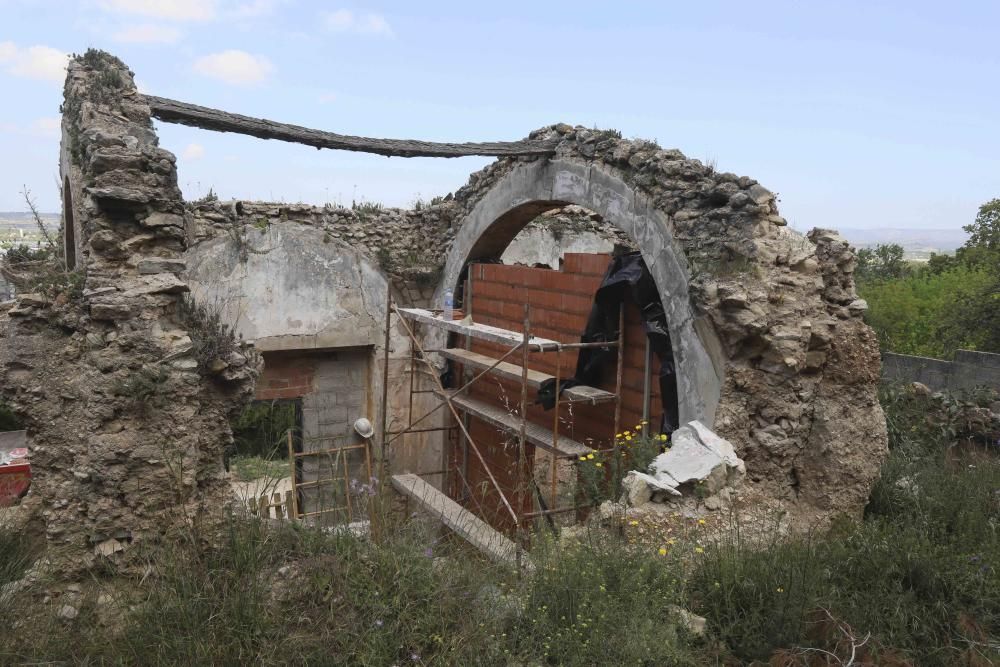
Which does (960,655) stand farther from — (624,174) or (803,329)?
(624,174)

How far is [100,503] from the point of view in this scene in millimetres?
3223

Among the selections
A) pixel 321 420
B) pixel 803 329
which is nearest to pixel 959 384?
pixel 803 329

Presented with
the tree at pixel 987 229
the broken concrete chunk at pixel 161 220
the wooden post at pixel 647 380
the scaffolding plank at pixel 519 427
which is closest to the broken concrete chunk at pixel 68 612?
the broken concrete chunk at pixel 161 220

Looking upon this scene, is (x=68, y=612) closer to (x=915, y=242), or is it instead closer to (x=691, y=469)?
(x=691, y=469)

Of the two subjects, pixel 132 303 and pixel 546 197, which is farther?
pixel 546 197

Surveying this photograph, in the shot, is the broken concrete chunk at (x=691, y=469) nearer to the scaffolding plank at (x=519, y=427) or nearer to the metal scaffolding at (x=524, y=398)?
→ the metal scaffolding at (x=524, y=398)

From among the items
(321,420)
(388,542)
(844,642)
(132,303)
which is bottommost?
(321,420)

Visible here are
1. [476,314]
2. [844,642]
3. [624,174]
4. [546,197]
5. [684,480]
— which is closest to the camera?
[844,642]

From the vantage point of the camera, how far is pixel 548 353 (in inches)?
271

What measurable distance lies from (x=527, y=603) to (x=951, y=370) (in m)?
7.67

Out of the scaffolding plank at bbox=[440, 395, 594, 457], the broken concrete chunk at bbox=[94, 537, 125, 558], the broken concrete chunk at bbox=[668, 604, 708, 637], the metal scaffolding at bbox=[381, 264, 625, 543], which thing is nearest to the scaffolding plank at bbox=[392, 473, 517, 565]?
the metal scaffolding at bbox=[381, 264, 625, 543]

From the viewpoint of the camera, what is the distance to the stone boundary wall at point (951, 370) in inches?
322

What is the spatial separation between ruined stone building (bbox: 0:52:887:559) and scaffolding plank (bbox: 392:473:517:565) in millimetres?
891

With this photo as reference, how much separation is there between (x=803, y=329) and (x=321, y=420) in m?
5.65
